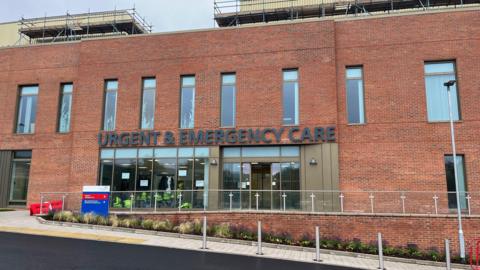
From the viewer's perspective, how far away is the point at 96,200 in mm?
17578

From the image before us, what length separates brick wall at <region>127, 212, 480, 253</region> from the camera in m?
15.5

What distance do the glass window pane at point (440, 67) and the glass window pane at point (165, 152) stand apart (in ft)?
42.6

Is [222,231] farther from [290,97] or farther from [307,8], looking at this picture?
[307,8]

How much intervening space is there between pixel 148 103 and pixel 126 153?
2.91 meters

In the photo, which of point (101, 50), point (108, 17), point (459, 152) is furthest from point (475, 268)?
point (108, 17)

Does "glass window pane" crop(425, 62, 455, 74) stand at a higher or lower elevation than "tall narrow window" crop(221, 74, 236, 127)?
higher

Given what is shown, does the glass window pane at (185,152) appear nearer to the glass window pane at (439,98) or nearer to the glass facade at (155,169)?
the glass facade at (155,169)

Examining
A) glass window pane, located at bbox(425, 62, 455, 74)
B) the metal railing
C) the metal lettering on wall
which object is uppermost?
glass window pane, located at bbox(425, 62, 455, 74)

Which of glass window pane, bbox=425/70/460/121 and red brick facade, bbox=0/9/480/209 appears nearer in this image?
red brick facade, bbox=0/9/480/209

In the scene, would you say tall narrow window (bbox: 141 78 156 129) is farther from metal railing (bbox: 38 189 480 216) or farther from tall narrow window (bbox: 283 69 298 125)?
tall narrow window (bbox: 283 69 298 125)

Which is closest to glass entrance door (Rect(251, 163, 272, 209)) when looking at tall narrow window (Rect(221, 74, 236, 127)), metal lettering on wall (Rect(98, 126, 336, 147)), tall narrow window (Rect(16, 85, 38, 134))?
metal lettering on wall (Rect(98, 126, 336, 147))

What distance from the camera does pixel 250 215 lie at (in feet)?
55.8

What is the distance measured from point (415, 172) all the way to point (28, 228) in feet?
53.4

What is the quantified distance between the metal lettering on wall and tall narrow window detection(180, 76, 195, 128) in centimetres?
64
